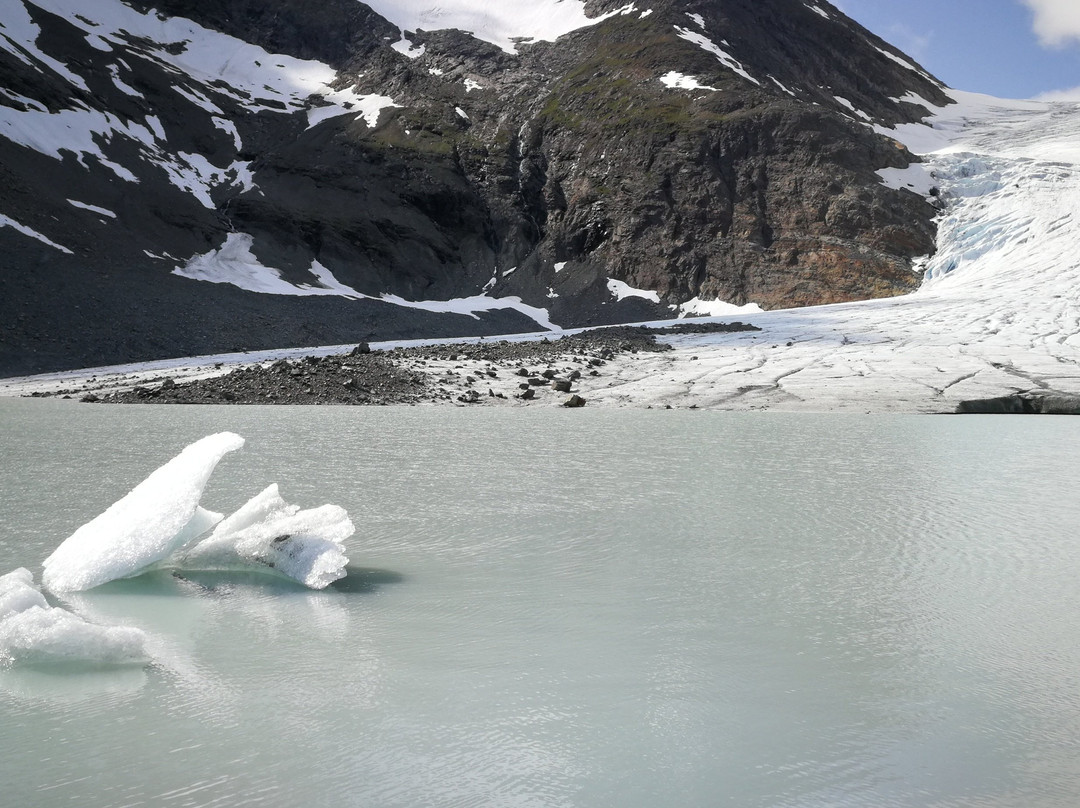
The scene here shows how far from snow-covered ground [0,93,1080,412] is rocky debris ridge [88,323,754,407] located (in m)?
1.19

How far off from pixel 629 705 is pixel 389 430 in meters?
11.7

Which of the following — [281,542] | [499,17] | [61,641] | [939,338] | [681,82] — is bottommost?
[61,641]

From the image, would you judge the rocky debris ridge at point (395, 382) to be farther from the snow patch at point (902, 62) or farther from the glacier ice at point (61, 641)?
the snow patch at point (902, 62)

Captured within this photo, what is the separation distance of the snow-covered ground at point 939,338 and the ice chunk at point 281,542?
16.0 m

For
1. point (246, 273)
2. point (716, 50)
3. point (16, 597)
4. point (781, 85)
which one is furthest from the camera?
point (716, 50)

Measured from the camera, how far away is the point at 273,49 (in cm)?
7938

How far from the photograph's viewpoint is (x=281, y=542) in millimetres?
5152

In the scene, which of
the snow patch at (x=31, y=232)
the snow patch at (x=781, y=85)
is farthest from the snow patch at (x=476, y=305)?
the snow patch at (x=781, y=85)

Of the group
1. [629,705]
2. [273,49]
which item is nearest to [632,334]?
[629,705]

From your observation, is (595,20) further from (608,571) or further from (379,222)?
(608,571)

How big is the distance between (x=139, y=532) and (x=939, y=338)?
26.1m

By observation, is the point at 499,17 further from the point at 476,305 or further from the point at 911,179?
the point at 911,179

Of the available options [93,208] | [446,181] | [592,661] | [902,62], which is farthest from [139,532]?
[902,62]

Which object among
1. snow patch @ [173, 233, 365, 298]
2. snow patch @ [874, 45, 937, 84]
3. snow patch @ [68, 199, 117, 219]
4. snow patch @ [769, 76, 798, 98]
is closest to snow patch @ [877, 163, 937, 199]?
snow patch @ [769, 76, 798, 98]
